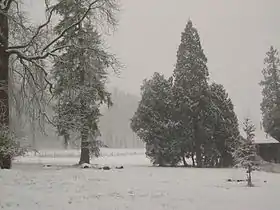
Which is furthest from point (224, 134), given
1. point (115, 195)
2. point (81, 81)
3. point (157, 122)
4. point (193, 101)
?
point (115, 195)

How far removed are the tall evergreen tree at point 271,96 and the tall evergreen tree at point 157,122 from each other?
59.4 feet

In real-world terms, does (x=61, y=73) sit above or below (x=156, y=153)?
above

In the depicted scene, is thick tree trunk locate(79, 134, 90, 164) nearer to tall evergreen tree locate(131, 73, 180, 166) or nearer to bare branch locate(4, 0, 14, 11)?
tall evergreen tree locate(131, 73, 180, 166)

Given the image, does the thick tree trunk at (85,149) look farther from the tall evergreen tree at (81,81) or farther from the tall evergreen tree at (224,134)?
the tall evergreen tree at (224,134)

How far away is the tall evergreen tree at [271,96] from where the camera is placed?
171ft

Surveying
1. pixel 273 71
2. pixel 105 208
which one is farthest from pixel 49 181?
pixel 273 71

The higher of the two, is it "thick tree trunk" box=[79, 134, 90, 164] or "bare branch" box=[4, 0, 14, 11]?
"bare branch" box=[4, 0, 14, 11]

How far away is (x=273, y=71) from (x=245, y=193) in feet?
148

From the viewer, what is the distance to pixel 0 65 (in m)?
19.8

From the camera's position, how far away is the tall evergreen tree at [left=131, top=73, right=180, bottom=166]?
1507 inches

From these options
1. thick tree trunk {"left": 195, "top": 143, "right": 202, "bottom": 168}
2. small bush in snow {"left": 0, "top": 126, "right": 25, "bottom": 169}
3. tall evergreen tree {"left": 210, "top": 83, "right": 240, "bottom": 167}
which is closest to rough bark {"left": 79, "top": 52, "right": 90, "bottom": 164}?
thick tree trunk {"left": 195, "top": 143, "right": 202, "bottom": 168}

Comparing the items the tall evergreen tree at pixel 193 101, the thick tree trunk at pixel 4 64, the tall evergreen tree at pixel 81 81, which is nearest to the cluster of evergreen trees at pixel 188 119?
the tall evergreen tree at pixel 193 101

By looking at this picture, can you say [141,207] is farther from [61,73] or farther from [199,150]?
[199,150]

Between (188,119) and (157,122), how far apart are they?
2.74m
